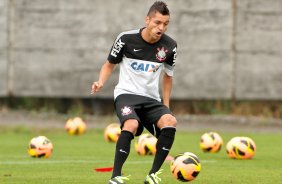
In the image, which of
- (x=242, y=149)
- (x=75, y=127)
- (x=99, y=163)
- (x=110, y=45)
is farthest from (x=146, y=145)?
(x=110, y=45)

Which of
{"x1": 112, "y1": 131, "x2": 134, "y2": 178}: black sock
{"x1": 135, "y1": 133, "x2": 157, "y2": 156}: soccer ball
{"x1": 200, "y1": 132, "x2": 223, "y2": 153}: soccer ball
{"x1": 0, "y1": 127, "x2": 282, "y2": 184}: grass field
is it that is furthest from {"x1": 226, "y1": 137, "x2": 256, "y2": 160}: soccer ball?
{"x1": 112, "y1": 131, "x2": 134, "y2": 178}: black sock

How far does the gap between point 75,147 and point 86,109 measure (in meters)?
6.17

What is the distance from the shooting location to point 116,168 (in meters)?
9.66

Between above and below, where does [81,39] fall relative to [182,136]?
above

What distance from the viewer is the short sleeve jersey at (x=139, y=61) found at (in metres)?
10.3

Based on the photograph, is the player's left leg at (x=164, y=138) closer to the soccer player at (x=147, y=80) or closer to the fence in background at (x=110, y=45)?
the soccer player at (x=147, y=80)

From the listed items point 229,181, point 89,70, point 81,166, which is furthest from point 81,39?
point 229,181

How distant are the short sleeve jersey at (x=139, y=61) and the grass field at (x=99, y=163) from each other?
1132mm

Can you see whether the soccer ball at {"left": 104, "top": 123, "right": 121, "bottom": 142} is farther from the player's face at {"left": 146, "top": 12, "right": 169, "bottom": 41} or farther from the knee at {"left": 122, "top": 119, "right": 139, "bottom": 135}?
the knee at {"left": 122, "top": 119, "right": 139, "bottom": 135}

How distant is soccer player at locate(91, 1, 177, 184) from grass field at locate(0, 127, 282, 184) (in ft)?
2.43

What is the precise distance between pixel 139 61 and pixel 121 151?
126 centimetres

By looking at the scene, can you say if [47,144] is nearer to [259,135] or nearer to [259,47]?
[259,135]

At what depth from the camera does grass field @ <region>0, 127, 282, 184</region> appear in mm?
10802

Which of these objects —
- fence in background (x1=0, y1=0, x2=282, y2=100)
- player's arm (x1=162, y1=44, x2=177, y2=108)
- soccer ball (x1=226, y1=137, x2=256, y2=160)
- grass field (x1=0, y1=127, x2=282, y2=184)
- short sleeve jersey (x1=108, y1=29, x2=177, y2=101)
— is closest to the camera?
short sleeve jersey (x1=108, y1=29, x2=177, y2=101)
